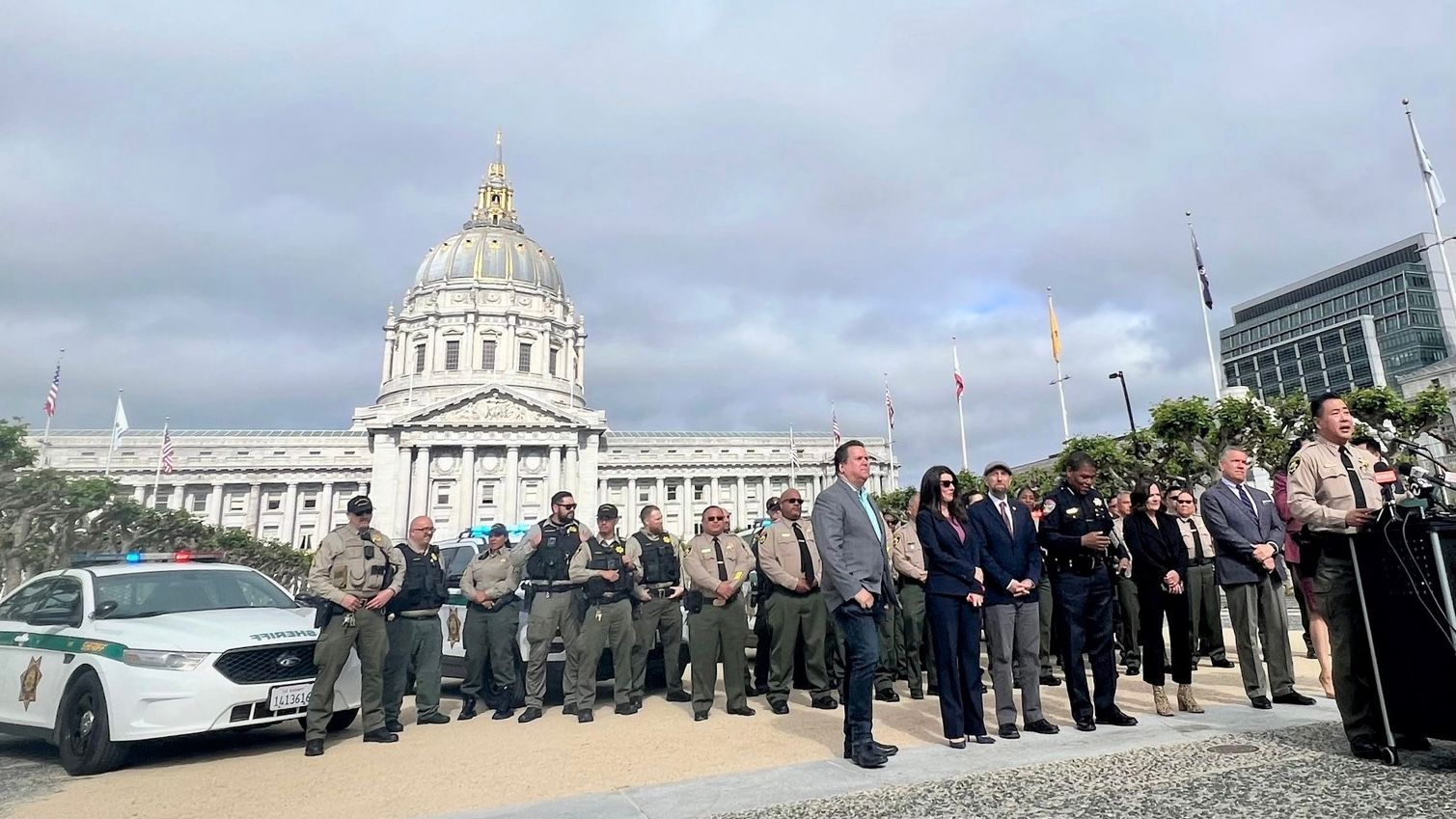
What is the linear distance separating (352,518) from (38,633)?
2.84 meters

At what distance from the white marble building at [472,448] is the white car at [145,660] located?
68.2 m

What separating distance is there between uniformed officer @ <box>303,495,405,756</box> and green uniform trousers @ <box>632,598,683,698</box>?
2.75 metres

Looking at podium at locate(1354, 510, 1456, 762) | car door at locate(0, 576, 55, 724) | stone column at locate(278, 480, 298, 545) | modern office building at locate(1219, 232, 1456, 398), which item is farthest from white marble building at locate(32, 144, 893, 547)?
podium at locate(1354, 510, 1456, 762)

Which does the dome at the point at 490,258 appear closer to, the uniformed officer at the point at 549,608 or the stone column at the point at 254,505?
the stone column at the point at 254,505

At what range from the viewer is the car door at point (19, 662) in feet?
23.6

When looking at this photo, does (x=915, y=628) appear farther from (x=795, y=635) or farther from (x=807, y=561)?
(x=807, y=561)

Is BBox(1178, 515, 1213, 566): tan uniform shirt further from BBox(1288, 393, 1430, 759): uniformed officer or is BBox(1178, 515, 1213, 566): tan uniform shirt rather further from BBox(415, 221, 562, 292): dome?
Result: BBox(415, 221, 562, 292): dome

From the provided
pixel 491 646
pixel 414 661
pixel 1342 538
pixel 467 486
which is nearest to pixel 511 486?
pixel 467 486

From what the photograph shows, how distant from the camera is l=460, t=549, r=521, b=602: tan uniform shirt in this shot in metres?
9.24

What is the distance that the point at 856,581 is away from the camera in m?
6.06

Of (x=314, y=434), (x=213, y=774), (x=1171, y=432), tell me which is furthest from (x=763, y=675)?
(x=314, y=434)

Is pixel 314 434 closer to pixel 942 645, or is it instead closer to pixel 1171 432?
pixel 1171 432

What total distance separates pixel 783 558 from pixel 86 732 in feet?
21.7

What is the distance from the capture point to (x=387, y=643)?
800 cm
